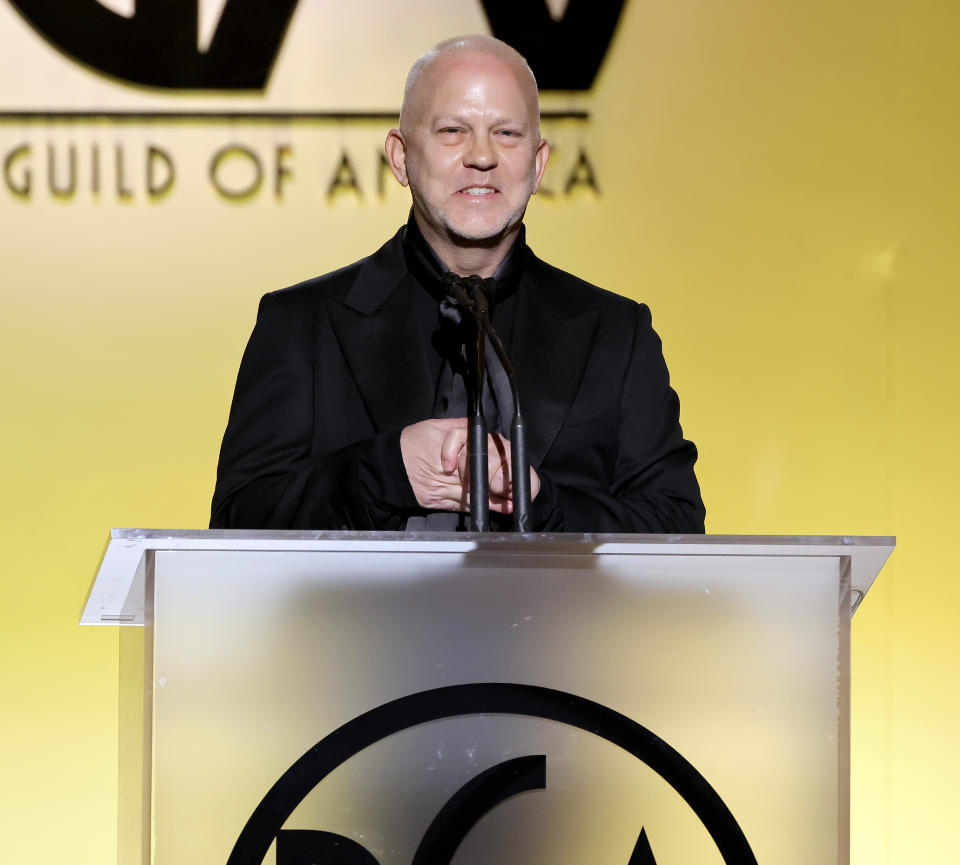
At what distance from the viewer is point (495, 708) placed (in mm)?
1004

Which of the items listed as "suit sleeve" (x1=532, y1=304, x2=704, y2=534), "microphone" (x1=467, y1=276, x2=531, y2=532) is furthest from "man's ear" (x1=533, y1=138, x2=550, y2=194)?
"microphone" (x1=467, y1=276, x2=531, y2=532)

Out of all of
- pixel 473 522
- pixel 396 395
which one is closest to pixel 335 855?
pixel 473 522

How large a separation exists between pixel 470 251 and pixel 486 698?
77cm

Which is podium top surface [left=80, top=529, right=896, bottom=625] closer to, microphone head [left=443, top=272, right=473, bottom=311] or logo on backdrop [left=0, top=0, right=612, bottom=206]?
microphone head [left=443, top=272, right=473, bottom=311]

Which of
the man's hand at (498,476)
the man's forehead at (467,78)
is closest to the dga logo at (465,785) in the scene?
the man's hand at (498,476)

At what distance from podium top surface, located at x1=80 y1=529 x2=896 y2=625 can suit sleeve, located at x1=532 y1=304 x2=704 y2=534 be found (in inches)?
12.3

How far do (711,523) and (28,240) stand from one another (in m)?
1.54

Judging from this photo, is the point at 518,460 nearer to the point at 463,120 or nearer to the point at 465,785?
the point at 465,785

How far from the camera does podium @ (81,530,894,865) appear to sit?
3.22ft

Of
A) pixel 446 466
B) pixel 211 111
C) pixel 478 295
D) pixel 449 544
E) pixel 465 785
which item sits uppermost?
pixel 211 111

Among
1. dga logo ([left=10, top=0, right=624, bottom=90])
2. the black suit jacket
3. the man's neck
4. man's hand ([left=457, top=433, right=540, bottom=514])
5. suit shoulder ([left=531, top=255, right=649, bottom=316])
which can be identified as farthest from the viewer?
dga logo ([left=10, top=0, right=624, bottom=90])

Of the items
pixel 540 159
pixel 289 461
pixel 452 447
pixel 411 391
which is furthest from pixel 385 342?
pixel 452 447

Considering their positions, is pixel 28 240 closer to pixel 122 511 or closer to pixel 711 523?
pixel 122 511

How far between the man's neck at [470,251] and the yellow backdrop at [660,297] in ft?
3.16
